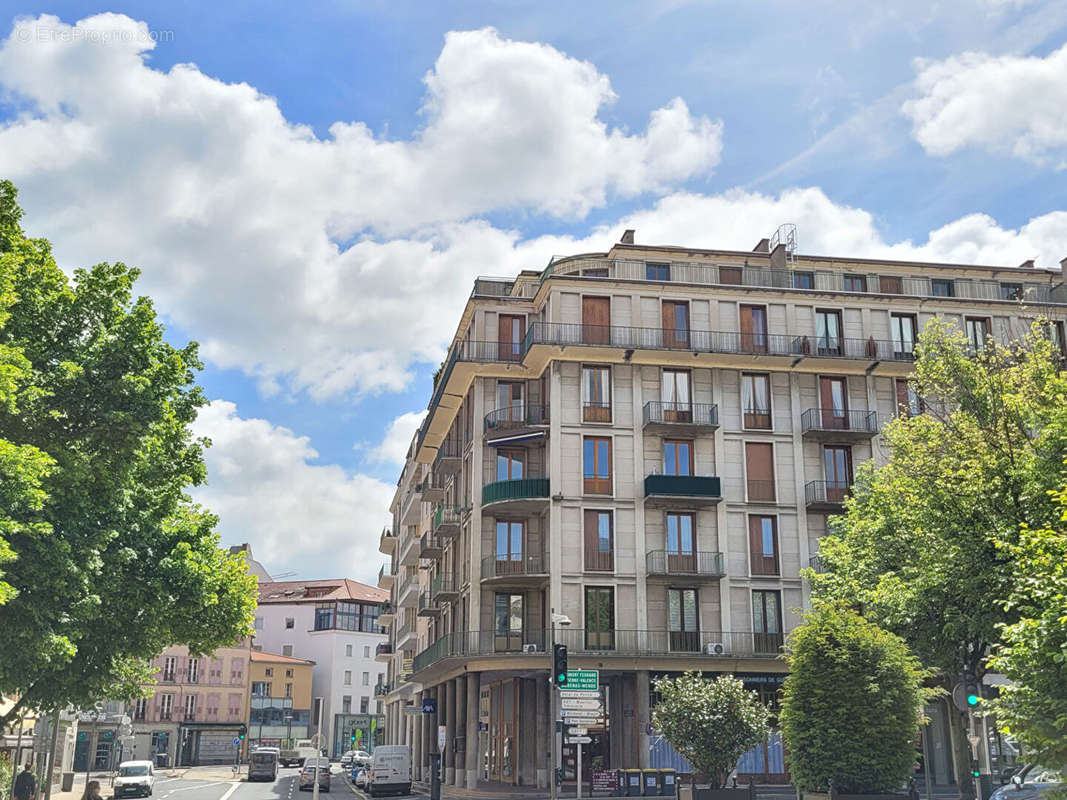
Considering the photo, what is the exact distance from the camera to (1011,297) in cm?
5025

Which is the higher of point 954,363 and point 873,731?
point 954,363

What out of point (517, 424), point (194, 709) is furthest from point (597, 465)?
point (194, 709)

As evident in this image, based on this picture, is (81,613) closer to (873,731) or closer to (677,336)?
(873,731)

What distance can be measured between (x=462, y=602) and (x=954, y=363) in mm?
26634

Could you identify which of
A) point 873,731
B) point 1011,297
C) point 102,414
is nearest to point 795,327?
point 1011,297

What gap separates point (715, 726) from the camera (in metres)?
28.9

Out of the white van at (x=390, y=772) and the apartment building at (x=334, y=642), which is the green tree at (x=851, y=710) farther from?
the apartment building at (x=334, y=642)

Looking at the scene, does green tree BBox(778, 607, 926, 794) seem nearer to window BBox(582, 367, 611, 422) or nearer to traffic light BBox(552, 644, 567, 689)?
traffic light BBox(552, 644, 567, 689)

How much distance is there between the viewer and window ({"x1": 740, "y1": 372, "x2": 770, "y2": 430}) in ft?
151

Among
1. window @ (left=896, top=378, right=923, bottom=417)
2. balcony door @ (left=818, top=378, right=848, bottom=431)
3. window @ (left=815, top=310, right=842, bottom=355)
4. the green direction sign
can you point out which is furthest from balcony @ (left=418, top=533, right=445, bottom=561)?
the green direction sign

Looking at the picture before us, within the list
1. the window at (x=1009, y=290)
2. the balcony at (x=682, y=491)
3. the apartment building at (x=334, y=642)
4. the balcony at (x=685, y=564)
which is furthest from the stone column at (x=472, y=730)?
the apartment building at (x=334, y=642)

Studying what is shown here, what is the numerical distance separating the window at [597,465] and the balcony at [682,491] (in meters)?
1.65

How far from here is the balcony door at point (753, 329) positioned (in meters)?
46.3

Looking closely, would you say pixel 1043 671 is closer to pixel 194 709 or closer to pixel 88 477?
pixel 88 477
